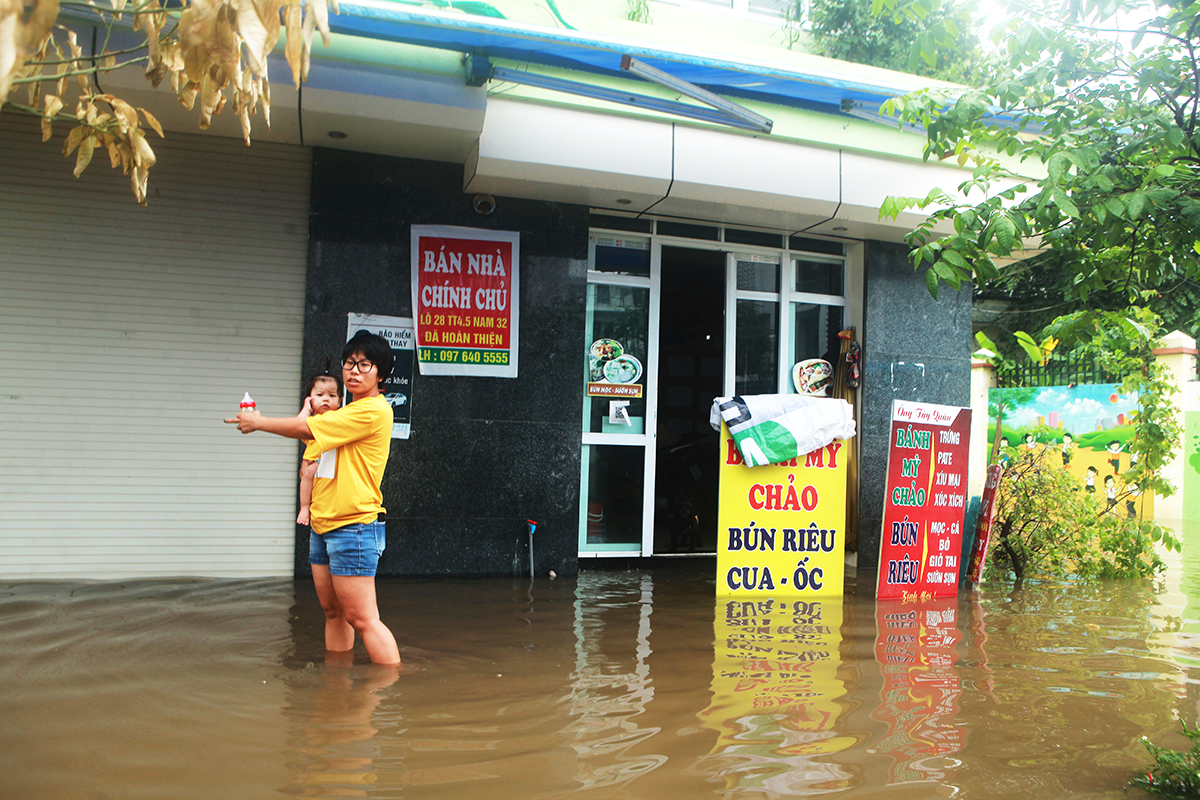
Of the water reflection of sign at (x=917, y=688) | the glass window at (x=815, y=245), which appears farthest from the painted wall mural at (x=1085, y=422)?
the water reflection of sign at (x=917, y=688)

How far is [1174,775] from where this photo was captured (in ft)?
9.02

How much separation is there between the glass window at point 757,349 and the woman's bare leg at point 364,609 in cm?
505

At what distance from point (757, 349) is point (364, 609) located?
17.7 ft

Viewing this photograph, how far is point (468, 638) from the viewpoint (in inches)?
192

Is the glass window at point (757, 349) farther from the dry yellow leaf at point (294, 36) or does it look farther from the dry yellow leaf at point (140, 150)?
the dry yellow leaf at point (294, 36)

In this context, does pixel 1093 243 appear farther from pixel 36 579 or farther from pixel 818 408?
pixel 36 579

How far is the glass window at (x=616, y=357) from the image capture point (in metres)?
7.75

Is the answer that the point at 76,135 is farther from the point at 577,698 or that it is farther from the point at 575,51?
the point at 575,51

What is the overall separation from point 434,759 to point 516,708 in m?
0.67

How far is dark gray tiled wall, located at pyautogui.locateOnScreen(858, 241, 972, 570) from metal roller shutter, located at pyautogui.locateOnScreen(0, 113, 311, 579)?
17.3ft

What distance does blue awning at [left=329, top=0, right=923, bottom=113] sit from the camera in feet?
17.1

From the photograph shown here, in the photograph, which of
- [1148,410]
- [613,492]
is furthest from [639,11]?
[1148,410]

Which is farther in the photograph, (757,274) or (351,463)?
(757,274)

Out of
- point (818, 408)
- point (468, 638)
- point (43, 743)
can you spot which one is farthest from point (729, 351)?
point (43, 743)
